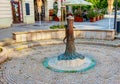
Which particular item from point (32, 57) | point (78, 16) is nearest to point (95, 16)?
point (78, 16)

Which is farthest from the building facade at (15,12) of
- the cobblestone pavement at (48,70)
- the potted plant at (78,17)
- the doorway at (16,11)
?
the cobblestone pavement at (48,70)

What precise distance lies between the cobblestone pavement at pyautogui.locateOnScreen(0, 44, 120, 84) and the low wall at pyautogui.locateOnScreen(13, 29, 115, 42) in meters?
1.70

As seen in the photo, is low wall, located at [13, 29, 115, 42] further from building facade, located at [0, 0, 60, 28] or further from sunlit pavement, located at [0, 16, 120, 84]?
building facade, located at [0, 0, 60, 28]

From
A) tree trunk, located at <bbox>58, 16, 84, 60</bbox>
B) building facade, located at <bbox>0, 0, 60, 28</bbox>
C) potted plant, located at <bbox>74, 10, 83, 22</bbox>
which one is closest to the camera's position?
tree trunk, located at <bbox>58, 16, 84, 60</bbox>

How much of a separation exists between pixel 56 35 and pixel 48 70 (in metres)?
5.18

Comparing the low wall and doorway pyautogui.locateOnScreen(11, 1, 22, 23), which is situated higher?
doorway pyautogui.locateOnScreen(11, 1, 22, 23)

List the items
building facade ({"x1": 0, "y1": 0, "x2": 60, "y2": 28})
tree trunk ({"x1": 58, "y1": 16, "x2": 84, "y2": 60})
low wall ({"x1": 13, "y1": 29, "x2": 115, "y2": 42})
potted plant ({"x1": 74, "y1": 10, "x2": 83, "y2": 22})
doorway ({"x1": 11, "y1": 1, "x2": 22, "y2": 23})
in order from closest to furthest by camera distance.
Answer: tree trunk ({"x1": 58, "y1": 16, "x2": 84, "y2": 60}) < low wall ({"x1": 13, "y1": 29, "x2": 115, "y2": 42}) < building facade ({"x1": 0, "y1": 0, "x2": 60, "y2": 28}) < doorway ({"x1": 11, "y1": 1, "x2": 22, "y2": 23}) < potted plant ({"x1": 74, "y1": 10, "x2": 83, "y2": 22})

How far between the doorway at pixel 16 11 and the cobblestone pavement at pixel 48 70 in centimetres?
999

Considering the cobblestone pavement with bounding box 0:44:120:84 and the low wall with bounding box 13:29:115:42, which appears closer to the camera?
the cobblestone pavement with bounding box 0:44:120:84

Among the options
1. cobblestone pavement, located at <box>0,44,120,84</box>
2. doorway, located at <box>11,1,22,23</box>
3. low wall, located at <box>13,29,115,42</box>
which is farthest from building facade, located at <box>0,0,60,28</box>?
cobblestone pavement, located at <box>0,44,120,84</box>

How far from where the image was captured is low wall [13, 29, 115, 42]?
10.6m

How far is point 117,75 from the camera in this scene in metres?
5.93

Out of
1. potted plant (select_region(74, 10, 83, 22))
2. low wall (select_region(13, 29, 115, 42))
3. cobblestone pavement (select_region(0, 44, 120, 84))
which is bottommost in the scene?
cobblestone pavement (select_region(0, 44, 120, 84))

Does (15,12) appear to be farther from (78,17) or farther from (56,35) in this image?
(56,35)
